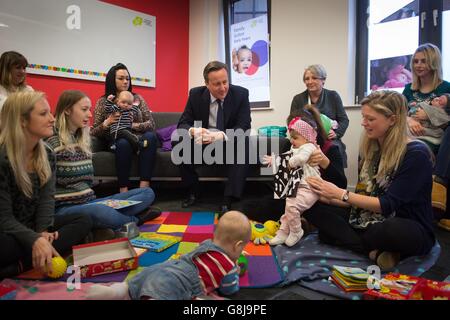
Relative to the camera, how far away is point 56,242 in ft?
4.81

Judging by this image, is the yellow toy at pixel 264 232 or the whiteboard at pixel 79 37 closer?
the yellow toy at pixel 264 232

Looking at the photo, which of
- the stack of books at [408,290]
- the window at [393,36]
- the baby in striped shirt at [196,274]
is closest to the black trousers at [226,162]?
the baby in striped shirt at [196,274]

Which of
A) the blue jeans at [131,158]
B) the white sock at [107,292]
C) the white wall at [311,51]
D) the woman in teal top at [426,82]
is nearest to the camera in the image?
the white sock at [107,292]

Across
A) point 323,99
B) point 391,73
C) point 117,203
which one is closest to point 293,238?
point 117,203

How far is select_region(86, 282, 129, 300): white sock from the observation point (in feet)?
3.29

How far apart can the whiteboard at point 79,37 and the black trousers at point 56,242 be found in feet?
8.03

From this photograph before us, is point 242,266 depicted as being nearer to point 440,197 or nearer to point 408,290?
point 408,290

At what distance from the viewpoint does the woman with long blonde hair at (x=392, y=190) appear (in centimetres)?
142

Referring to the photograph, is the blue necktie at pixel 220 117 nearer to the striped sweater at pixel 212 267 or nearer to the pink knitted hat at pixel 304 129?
the pink knitted hat at pixel 304 129

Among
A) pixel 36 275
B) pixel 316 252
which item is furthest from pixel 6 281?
pixel 316 252

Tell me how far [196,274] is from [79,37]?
3406 millimetres

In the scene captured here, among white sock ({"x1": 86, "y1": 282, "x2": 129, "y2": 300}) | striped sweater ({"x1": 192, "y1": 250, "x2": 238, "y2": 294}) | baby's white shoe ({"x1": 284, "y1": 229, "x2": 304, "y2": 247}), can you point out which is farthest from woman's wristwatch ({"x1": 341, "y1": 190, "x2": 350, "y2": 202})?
white sock ({"x1": 86, "y1": 282, "x2": 129, "y2": 300})

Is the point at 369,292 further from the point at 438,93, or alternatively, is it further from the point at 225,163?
the point at 438,93

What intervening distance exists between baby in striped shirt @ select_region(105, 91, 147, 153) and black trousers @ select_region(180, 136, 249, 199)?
0.42 meters
